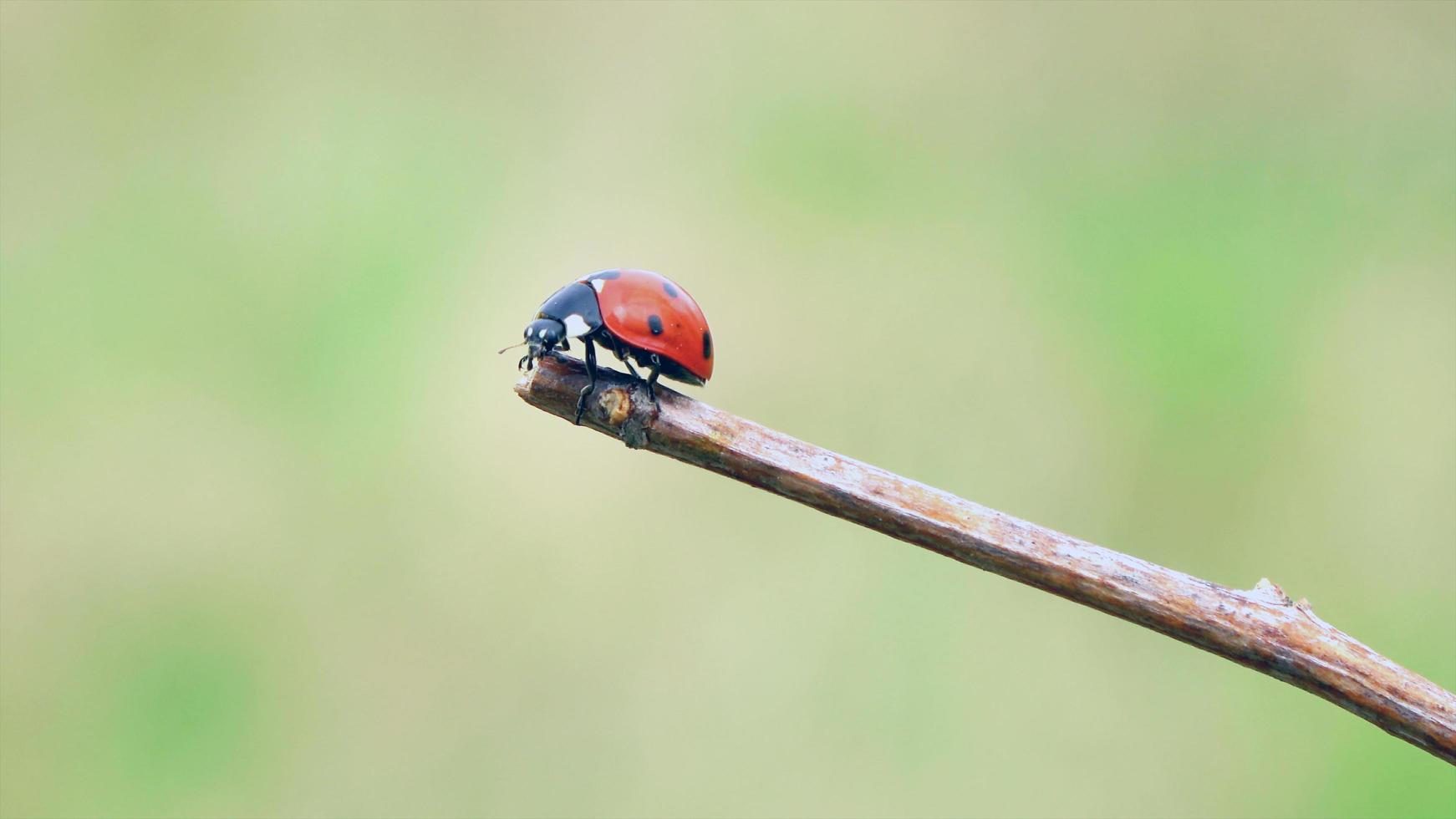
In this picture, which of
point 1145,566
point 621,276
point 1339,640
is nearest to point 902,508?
point 1145,566

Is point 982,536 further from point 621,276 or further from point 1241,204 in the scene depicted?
point 1241,204

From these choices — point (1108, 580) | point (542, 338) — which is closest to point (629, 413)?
point (542, 338)

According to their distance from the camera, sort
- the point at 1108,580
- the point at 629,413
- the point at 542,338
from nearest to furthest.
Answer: the point at 1108,580 → the point at 629,413 → the point at 542,338

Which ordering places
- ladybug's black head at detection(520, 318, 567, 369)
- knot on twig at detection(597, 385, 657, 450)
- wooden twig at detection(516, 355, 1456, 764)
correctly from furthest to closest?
ladybug's black head at detection(520, 318, 567, 369), knot on twig at detection(597, 385, 657, 450), wooden twig at detection(516, 355, 1456, 764)

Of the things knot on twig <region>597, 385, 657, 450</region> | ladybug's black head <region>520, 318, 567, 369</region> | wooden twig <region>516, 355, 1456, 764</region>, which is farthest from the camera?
ladybug's black head <region>520, 318, 567, 369</region>

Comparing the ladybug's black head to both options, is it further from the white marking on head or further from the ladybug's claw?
the ladybug's claw

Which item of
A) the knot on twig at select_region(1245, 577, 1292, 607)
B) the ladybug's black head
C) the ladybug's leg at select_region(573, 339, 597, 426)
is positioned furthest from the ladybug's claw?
the knot on twig at select_region(1245, 577, 1292, 607)

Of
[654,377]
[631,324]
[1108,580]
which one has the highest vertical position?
[631,324]

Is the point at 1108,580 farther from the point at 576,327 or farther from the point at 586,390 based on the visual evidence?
the point at 576,327
